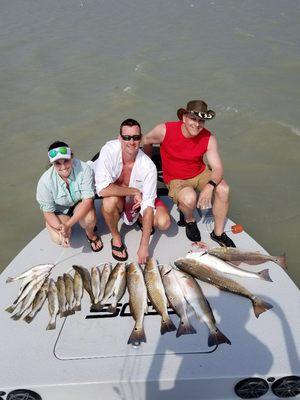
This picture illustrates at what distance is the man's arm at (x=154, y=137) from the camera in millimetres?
4984

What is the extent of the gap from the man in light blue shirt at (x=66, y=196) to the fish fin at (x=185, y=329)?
1561mm

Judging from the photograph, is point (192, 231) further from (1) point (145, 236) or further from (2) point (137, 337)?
(2) point (137, 337)

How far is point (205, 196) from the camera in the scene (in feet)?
15.6

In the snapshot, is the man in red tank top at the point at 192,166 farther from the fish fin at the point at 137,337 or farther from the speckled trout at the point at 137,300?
the fish fin at the point at 137,337

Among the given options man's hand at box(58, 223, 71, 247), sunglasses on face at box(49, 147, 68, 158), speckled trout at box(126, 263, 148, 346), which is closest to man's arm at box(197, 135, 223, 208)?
speckled trout at box(126, 263, 148, 346)

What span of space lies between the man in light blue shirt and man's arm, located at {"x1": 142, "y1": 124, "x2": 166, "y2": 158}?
36.6 inches

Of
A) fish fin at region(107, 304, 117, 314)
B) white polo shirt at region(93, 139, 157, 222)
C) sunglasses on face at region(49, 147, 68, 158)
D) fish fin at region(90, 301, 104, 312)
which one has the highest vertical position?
sunglasses on face at region(49, 147, 68, 158)

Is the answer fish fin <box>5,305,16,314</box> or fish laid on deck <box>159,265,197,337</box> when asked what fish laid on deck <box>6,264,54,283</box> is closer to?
fish fin <box>5,305,16,314</box>

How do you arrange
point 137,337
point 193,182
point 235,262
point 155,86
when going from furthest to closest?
point 155,86 < point 193,182 < point 235,262 < point 137,337

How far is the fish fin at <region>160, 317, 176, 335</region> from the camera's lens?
12.0 ft

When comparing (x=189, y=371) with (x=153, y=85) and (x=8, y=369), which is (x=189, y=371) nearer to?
(x=8, y=369)

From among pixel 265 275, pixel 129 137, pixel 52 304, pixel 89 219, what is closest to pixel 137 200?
pixel 89 219

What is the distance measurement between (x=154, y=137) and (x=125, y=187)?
78cm

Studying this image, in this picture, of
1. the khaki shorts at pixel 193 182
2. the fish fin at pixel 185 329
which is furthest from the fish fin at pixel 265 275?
the khaki shorts at pixel 193 182
